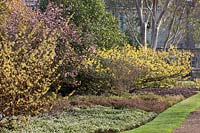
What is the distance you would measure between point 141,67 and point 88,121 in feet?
22.0

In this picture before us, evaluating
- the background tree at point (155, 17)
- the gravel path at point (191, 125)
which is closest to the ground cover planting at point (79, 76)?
the gravel path at point (191, 125)

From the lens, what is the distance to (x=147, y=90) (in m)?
21.8

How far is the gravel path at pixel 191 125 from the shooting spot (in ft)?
38.6

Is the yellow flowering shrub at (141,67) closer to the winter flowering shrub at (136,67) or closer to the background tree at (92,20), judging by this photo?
the winter flowering shrub at (136,67)

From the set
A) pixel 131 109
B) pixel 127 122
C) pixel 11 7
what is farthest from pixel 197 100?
pixel 11 7

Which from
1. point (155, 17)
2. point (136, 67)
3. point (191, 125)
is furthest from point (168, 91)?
point (191, 125)

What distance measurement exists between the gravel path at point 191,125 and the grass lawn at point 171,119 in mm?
140

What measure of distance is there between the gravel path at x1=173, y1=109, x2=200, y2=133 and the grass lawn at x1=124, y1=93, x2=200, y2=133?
140 mm

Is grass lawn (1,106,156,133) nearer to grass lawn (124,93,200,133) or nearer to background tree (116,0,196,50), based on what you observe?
grass lawn (124,93,200,133)

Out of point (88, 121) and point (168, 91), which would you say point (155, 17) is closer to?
point (168, 91)

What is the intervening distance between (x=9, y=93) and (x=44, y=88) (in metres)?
0.82

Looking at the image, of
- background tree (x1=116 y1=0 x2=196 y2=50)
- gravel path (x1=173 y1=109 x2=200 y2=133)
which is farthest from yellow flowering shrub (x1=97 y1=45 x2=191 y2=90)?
background tree (x1=116 y1=0 x2=196 y2=50)

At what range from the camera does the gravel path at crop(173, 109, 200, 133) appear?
11772mm

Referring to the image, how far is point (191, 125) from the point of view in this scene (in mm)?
12641
